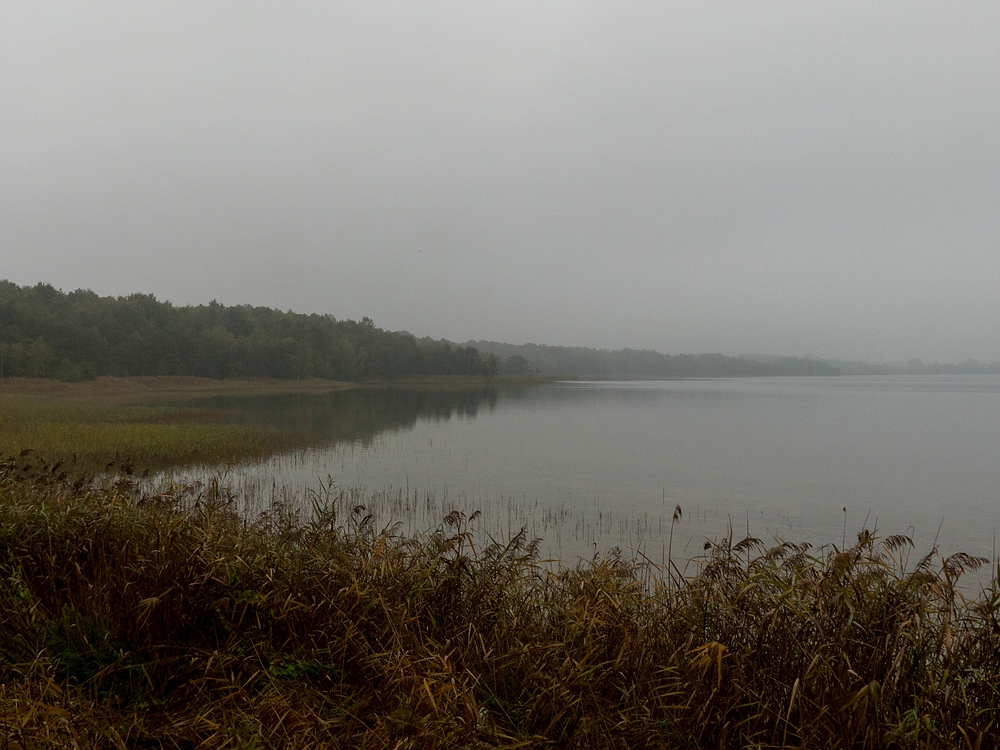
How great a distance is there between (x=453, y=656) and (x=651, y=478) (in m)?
17.7

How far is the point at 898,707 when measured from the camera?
3479mm

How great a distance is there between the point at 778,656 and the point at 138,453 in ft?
73.4

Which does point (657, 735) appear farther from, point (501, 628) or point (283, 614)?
point (283, 614)

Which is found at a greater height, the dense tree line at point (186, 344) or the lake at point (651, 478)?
the dense tree line at point (186, 344)

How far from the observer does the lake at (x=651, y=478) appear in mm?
14211

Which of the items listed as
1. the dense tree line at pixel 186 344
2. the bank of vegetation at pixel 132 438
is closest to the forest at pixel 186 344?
the dense tree line at pixel 186 344

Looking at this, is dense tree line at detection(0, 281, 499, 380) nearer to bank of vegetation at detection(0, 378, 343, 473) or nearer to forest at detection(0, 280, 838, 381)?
forest at detection(0, 280, 838, 381)

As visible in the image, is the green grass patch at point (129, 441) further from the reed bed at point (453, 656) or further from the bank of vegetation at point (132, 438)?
the reed bed at point (453, 656)

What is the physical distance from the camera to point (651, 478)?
21031 mm

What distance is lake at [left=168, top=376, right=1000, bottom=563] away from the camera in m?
14.2

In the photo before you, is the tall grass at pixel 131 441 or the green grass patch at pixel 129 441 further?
the tall grass at pixel 131 441

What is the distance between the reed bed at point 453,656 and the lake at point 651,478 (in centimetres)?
279

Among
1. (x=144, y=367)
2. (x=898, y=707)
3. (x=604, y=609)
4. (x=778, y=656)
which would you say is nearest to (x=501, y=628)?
(x=604, y=609)

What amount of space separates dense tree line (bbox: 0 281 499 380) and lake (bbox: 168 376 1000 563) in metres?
60.7
